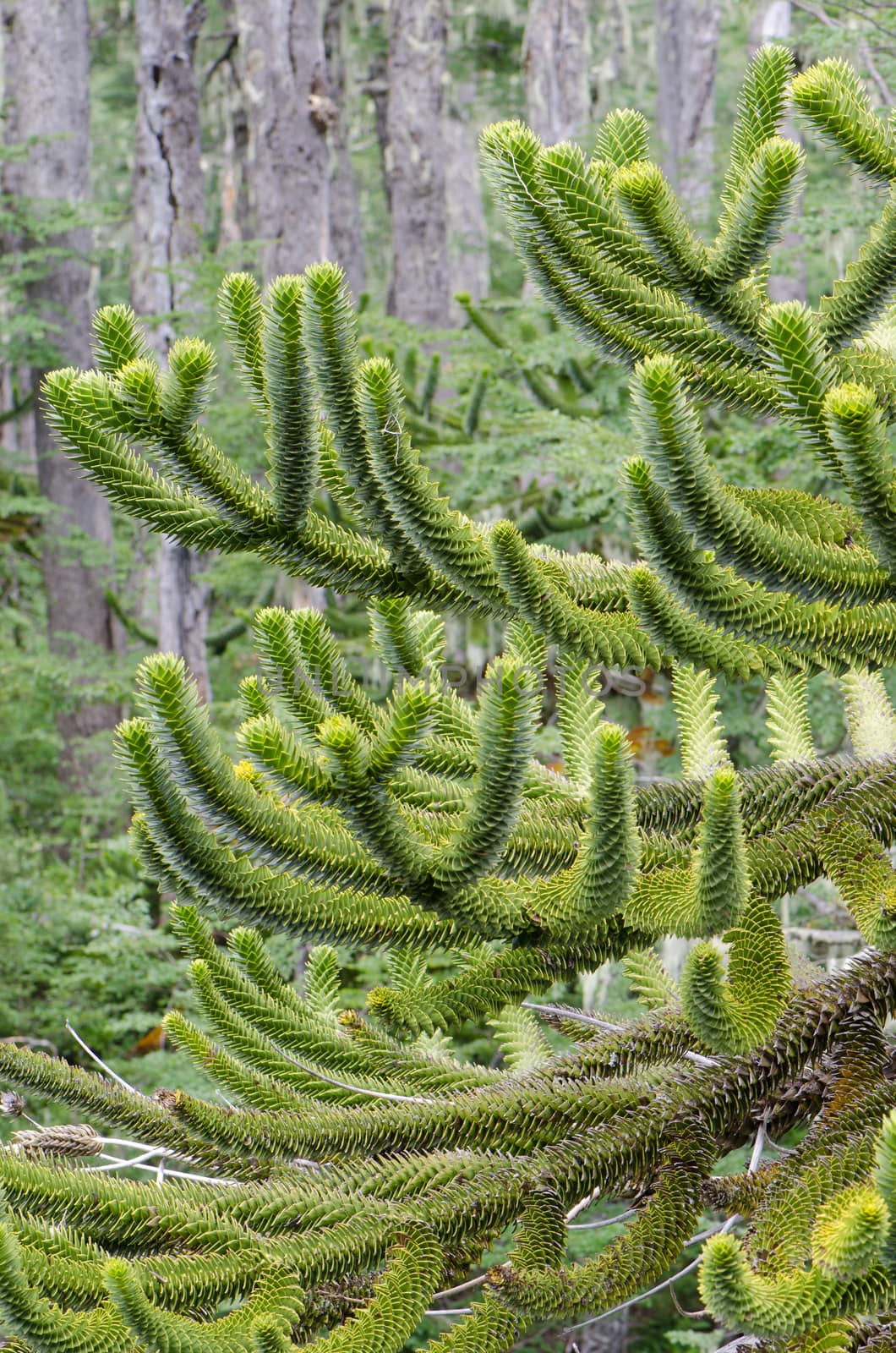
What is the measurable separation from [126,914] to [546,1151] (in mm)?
7205

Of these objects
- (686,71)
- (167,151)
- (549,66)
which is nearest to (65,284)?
(167,151)

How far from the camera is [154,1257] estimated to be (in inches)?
65.9

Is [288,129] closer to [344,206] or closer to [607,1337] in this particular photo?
[344,206]

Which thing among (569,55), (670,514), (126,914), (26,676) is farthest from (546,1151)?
(569,55)

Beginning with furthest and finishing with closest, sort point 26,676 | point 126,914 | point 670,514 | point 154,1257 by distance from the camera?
point 26,676 < point 126,914 < point 154,1257 < point 670,514

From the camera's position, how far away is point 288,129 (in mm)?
9367

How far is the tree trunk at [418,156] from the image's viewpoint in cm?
1218

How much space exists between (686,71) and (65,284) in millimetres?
10831

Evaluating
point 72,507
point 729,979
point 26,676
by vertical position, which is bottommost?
point 26,676

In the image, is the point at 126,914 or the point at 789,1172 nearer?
the point at 789,1172

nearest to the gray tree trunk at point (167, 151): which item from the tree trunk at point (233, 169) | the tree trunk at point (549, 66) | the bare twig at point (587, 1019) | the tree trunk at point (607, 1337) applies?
the tree trunk at point (549, 66)

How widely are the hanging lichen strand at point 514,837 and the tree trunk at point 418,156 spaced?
1068 cm

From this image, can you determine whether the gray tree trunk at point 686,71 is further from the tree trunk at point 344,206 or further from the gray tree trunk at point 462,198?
the tree trunk at point 344,206

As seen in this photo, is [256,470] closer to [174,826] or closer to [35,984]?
[35,984]
